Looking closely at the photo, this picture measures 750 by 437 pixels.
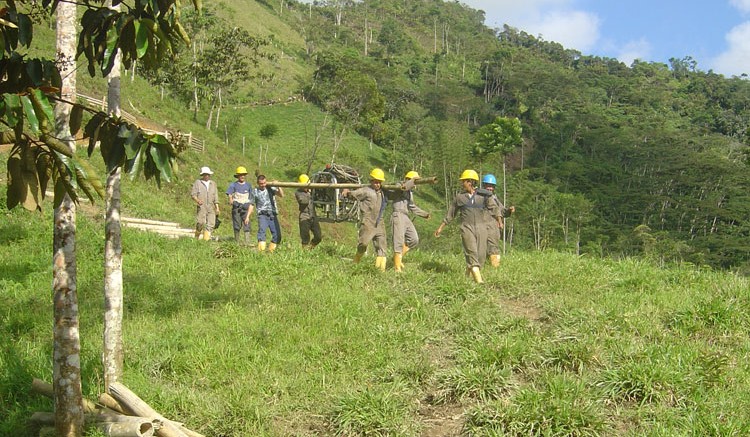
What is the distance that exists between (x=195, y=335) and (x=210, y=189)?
730cm

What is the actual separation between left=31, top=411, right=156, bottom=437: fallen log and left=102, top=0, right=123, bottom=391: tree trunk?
53 cm

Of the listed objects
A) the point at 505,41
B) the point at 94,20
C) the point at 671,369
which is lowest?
the point at 671,369

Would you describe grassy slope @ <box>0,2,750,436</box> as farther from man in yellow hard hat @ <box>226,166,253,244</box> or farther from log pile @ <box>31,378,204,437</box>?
man in yellow hard hat @ <box>226,166,253,244</box>

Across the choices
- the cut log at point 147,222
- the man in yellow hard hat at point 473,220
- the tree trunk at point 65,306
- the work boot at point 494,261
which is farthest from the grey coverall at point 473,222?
the cut log at point 147,222

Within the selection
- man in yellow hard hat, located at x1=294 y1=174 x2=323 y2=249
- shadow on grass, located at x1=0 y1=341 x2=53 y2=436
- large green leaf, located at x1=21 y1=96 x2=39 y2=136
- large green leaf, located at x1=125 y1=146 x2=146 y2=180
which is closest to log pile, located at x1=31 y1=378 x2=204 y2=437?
shadow on grass, located at x1=0 y1=341 x2=53 y2=436

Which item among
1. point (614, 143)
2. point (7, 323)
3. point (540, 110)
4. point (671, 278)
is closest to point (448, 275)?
point (671, 278)

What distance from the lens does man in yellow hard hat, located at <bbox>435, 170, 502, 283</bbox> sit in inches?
380

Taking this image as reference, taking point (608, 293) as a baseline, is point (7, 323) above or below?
below

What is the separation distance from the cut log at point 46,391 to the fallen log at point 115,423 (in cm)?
13

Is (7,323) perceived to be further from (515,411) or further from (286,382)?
(515,411)

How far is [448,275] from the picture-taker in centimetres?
986

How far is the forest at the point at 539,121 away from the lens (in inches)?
1919

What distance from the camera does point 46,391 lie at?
5738mm

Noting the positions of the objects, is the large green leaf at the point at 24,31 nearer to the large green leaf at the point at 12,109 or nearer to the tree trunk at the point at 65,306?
the large green leaf at the point at 12,109
